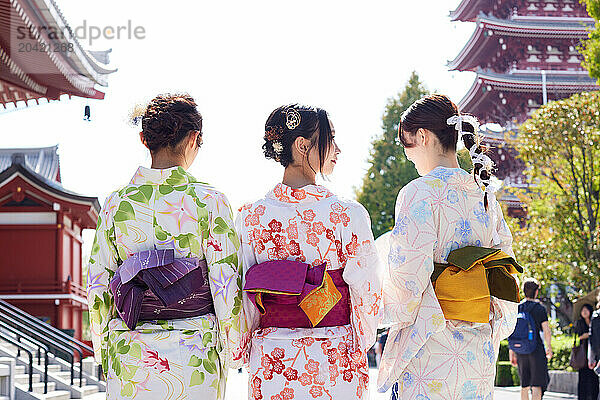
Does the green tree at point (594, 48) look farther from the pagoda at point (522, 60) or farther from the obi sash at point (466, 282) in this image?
the pagoda at point (522, 60)

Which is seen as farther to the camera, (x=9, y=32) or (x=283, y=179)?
(x=9, y=32)

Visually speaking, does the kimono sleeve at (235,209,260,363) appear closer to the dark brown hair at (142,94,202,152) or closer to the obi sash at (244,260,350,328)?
the obi sash at (244,260,350,328)

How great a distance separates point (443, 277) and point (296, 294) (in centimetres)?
68

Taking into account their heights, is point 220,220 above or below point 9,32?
below

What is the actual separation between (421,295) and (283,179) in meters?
0.80

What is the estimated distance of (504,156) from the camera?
3050 centimetres

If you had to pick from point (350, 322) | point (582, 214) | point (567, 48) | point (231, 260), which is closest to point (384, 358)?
point (350, 322)

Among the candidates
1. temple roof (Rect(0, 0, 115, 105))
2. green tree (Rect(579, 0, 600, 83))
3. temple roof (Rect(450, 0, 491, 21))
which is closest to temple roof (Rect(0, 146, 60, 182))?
temple roof (Rect(0, 0, 115, 105))

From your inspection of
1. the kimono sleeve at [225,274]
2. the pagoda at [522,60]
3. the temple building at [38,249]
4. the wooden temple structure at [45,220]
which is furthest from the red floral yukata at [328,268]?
the pagoda at [522,60]

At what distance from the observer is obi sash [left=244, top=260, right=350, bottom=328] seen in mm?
3488

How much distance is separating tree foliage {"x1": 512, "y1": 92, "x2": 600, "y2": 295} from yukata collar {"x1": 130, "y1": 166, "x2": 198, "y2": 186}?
12041 mm

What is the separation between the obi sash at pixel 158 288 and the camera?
341 centimetres

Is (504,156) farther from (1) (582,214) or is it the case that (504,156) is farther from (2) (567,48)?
(1) (582,214)

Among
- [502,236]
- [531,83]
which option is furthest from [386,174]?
[502,236]
